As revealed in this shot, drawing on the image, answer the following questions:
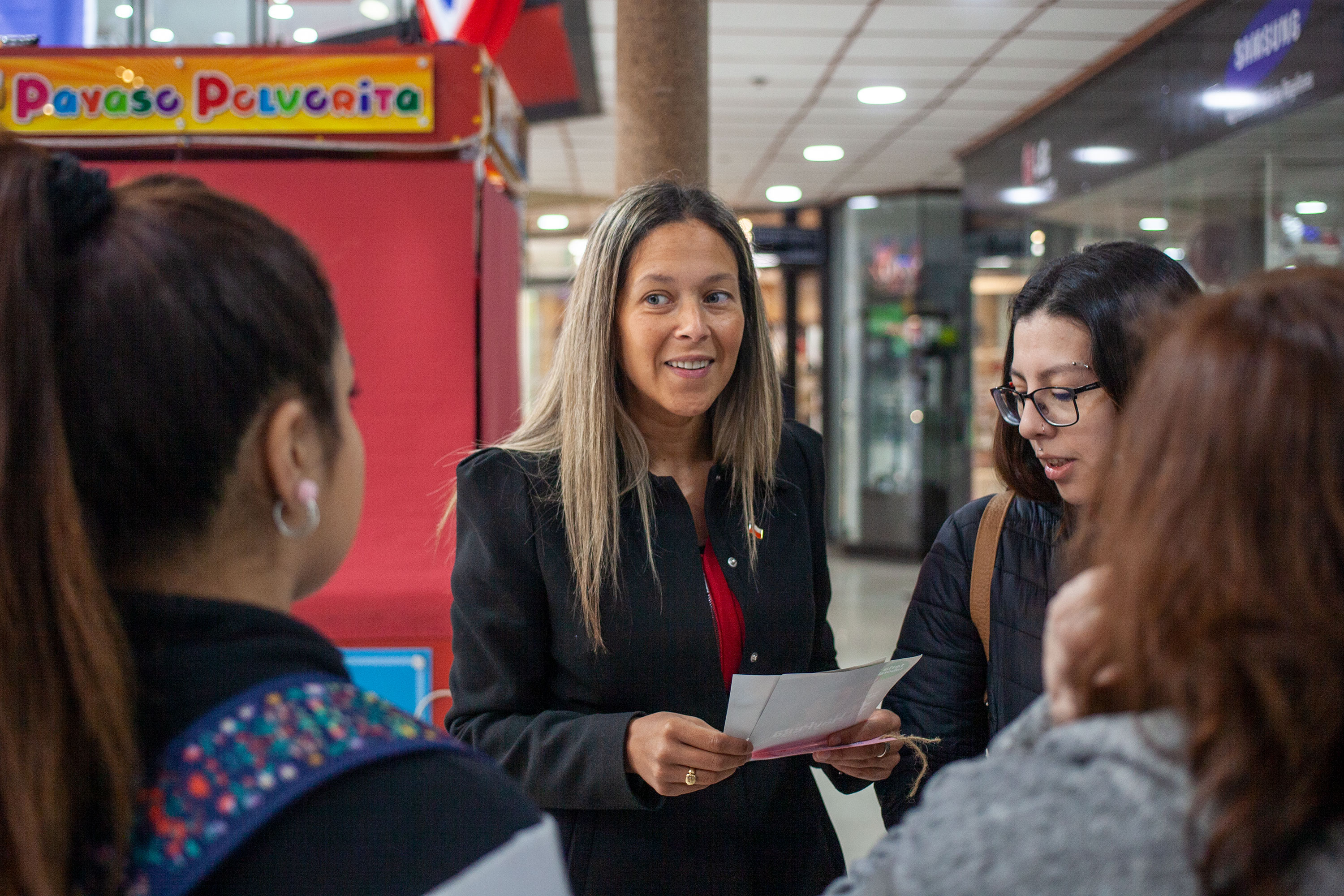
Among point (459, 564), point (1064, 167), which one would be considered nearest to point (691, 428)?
point (459, 564)

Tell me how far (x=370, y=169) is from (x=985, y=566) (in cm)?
231

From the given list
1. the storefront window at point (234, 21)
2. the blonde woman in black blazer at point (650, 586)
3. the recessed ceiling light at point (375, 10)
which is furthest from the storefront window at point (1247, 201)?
the recessed ceiling light at point (375, 10)

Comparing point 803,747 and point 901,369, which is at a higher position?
point 901,369

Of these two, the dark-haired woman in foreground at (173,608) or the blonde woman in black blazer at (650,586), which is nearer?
the dark-haired woman in foreground at (173,608)

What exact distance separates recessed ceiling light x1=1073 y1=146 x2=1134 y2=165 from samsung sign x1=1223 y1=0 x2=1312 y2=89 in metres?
1.01

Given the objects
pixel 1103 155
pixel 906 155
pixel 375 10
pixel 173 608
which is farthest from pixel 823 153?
pixel 173 608

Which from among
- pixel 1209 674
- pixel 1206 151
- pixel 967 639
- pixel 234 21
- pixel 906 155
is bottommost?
pixel 967 639

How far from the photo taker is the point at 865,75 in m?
6.29

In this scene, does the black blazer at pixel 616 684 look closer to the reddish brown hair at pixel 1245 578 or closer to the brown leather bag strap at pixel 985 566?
the brown leather bag strap at pixel 985 566

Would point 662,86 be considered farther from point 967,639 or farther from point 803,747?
point 803,747

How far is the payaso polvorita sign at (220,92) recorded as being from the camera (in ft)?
10.2

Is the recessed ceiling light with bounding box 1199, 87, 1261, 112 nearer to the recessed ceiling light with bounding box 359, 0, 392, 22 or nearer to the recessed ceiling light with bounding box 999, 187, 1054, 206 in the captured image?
the recessed ceiling light with bounding box 999, 187, 1054, 206

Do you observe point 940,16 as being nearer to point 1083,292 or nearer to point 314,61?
point 314,61

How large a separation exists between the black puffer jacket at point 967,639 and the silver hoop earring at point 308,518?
1.06 metres
